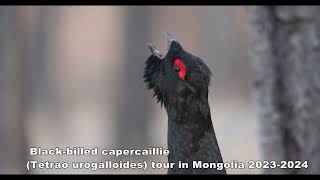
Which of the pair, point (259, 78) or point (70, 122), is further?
point (70, 122)

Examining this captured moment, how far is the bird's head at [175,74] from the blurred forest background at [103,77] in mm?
935

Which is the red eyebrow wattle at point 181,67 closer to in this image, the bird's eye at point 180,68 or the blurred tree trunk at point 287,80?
the bird's eye at point 180,68

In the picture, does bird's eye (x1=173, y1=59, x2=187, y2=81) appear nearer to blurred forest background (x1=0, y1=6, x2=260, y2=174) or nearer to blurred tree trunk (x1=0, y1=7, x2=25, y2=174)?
blurred forest background (x1=0, y1=6, x2=260, y2=174)

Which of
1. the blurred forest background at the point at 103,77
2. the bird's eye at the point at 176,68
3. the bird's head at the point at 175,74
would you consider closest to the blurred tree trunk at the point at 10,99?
the blurred forest background at the point at 103,77

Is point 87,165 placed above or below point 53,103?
above

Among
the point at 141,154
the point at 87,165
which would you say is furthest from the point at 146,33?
the point at 87,165

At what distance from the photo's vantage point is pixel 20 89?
5.86 meters

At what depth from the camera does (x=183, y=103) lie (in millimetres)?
3477

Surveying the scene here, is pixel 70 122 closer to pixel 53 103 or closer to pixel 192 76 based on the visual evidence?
pixel 53 103

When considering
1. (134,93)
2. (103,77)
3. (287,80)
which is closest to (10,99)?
(134,93)

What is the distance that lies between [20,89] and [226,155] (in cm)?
564

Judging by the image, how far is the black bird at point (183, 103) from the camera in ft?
11.2

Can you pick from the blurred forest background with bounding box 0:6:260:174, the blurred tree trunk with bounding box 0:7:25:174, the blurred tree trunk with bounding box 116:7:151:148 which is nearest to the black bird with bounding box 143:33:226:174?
the blurred forest background with bounding box 0:6:260:174
